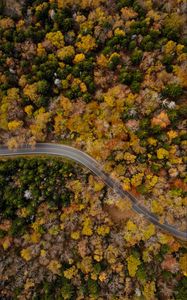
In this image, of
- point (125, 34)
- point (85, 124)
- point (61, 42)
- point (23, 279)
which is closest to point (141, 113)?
point (85, 124)

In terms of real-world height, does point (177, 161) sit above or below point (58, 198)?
above

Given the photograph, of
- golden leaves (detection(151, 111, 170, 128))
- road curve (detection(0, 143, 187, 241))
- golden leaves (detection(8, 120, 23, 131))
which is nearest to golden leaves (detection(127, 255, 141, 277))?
road curve (detection(0, 143, 187, 241))

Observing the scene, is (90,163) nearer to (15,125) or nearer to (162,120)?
(162,120)

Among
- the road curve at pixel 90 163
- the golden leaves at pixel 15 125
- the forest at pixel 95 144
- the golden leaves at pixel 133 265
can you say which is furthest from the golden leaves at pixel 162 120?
the golden leaves at pixel 15 125

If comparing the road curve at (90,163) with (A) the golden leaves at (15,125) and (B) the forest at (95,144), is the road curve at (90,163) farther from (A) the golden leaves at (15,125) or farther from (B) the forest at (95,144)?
(A) the golden leaves at (15,125)

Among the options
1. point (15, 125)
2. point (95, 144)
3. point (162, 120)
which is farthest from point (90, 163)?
point (15, 125)

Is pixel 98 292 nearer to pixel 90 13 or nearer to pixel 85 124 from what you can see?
pixel 85 124
